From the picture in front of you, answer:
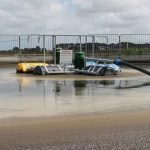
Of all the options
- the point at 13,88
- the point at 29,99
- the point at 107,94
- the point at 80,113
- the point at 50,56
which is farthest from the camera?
the point at 50,56

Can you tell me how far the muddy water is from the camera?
38.5 feet

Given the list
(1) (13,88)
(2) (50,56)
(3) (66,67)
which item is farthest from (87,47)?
(1) (13,88)

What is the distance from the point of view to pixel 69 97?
1375 centimetres

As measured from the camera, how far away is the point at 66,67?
2300 centimetres

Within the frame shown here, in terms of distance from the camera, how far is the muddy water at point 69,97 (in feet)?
38.5

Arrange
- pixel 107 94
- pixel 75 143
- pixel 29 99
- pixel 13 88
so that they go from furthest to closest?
pixel 13 88, pixel 107 94, pixel 29 99, pixel 75 143

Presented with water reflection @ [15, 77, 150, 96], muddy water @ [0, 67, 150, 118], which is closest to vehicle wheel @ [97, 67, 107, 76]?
water reflection @ [15, 77, 150, 96]

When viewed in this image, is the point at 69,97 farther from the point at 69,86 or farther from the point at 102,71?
the point at 102,71

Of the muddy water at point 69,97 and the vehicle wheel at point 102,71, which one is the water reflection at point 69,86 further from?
the vehicle wheel at point 102,71

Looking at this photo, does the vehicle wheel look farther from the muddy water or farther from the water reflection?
the muddy water

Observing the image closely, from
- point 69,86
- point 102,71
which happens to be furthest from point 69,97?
point 102,71

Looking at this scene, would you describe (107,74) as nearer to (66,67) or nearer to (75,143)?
(66,67)

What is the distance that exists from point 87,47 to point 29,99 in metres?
20.5

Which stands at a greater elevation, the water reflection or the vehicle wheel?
the vehicle wheel
